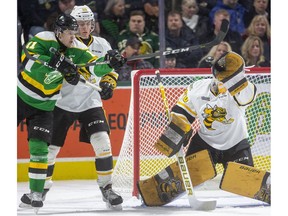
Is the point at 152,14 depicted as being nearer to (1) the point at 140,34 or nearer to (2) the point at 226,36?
(1) the point at 140,34

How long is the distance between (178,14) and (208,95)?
2.10 m

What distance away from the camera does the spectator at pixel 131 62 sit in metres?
5.71

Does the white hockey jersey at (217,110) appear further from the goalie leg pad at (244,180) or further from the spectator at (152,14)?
the spectator at (152,14)

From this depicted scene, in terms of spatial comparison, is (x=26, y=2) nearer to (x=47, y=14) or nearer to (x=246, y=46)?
(x=47, y=14)

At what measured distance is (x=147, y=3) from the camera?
20.0ft

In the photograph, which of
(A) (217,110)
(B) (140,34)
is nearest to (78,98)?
(A) (217,110)

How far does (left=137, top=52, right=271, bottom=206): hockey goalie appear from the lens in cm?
390

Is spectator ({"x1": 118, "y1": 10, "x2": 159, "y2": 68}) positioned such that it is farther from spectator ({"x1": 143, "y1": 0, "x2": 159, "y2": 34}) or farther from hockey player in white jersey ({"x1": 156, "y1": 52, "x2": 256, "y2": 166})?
hockey player in white jersey ({"x1": 156, "y1": 52, "x2": 256, "y2": 166})

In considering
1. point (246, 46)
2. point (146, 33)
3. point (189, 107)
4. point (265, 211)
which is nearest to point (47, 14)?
point (146, 33)

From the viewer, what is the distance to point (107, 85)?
13.4 feet

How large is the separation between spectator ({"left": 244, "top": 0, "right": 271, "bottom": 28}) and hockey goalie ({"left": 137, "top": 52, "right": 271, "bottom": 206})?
230 cm

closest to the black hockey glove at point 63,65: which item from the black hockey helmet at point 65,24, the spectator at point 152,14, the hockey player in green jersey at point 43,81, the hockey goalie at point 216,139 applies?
the hockey player in green jersey at point 43,81

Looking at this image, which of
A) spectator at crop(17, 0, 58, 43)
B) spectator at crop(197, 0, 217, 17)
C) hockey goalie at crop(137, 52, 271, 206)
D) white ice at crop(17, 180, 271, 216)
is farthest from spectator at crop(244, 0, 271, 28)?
hockey goalie at crop(137, 52, 271, 206)

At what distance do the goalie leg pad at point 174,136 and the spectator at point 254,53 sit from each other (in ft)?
6.42
